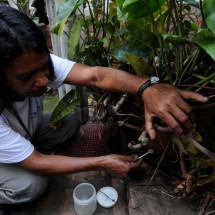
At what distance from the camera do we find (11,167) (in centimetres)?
128

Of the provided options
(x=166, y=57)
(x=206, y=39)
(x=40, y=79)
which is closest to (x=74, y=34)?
(x=40, y=79)

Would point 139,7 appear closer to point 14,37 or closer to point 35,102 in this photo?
point 14,37

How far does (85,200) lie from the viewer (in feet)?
4.02

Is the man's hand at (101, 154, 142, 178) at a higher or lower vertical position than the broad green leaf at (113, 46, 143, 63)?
lower

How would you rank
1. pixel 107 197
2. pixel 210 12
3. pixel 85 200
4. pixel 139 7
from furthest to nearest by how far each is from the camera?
pixel 107 197, pixel 85 200, pixel 139 7, pixel 210 12

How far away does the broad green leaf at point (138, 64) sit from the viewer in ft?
3.36

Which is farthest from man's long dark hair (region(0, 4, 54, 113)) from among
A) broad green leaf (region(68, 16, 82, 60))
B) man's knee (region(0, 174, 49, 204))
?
man's knee (region(0, 174, 49, 204))

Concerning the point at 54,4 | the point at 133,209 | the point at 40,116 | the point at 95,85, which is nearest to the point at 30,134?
the point at 40,116

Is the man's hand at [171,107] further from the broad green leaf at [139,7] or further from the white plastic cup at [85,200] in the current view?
the white plastic cup at [85,200]

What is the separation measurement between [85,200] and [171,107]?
1.93ft

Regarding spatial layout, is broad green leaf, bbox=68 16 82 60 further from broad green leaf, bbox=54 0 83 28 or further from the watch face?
the watch face

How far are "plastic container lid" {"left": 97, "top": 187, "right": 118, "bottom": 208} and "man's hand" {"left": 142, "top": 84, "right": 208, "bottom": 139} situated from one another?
501 mm

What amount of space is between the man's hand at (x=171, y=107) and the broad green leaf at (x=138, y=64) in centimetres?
14

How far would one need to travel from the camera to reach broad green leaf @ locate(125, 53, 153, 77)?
103cm
